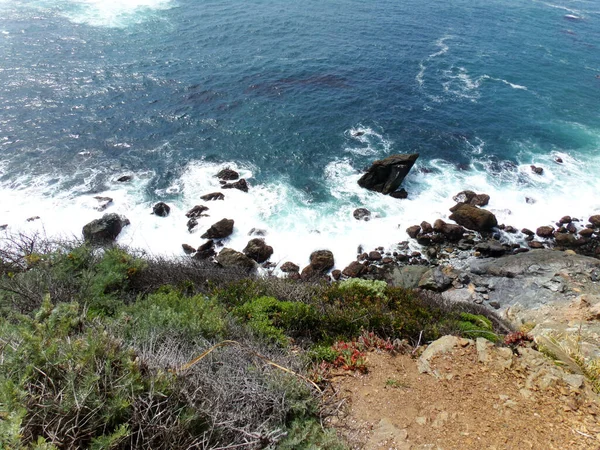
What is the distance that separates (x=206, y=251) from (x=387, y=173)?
40.6 feet

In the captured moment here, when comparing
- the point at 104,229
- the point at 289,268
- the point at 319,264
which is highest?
the point at 104,229

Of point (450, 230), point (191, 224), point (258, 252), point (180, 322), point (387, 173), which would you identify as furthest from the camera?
point (387, 173)

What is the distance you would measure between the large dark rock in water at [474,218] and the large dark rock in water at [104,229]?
19.1m

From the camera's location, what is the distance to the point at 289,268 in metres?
20.5

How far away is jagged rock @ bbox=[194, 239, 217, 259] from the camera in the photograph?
20953mm

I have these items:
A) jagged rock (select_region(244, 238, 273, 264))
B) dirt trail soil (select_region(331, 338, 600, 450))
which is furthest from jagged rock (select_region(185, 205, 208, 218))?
dirt trail soil (select_region(331, 338, 600, 450))

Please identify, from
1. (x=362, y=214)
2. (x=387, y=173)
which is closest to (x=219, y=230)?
(x=362, y=214)

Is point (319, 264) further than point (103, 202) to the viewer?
No

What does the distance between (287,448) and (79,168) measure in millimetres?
25542

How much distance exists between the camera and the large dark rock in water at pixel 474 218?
22.7 m

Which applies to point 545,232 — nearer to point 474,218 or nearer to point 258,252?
point 474,218

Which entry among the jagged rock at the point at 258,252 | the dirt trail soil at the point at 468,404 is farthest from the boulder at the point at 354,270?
the dirt trail soil at the point at 468,404

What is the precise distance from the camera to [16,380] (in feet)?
15.8

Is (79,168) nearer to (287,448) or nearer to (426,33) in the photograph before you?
(287,448)
